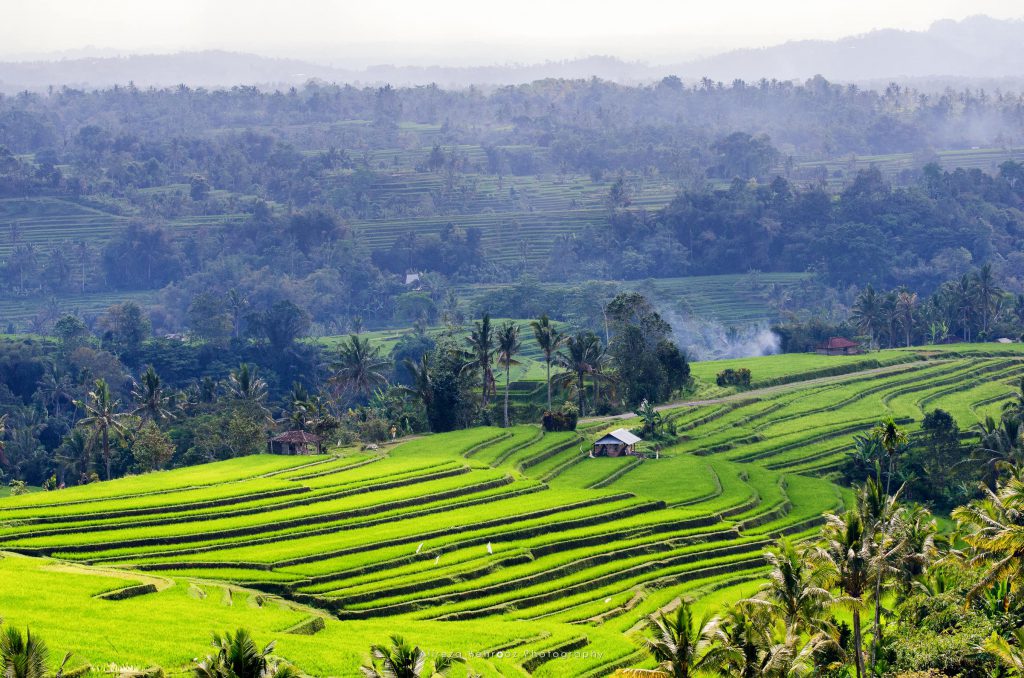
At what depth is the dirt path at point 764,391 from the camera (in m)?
78.4

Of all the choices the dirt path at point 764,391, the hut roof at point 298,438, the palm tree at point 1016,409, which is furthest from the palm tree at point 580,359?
the palm tree at point 1016,409

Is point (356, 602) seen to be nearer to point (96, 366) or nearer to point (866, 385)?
point (866, 385)

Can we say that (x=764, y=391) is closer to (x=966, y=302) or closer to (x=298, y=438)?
(x=966, y=302)

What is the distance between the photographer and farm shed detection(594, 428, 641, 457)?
6869cm

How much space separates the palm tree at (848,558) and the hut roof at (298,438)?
125 ft

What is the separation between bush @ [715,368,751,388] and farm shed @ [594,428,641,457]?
17123mm

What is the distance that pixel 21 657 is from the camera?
24703mm

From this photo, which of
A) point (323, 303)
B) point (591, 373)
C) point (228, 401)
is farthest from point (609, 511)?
point (323, 303)

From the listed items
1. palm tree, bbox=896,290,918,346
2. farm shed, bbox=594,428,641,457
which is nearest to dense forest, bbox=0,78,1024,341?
palm tree, bbox=896,290,918,346

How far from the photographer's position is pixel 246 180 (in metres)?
185

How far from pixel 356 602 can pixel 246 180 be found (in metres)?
147

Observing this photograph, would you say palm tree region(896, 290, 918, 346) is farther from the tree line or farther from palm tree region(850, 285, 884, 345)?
the tree line

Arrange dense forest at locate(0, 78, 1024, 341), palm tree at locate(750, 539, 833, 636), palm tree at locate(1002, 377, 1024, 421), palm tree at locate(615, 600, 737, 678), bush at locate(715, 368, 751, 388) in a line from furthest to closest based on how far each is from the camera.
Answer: dense forest at locate(0, 78, 1024, 341)
bush at locate(715, 368, 751, 388)
palm tree at locate(1002, 377, 1024, 421)
palm tree at locate(750, 539, 833, 636)
palm tree at locate(615, 600, 737, 678)

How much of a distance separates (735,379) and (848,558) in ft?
165
